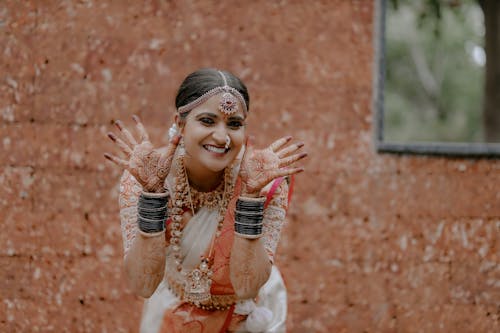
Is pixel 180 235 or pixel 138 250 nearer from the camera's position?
pixel 138 250

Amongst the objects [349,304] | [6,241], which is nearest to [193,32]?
[6,241]

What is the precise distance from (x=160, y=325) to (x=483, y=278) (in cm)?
250

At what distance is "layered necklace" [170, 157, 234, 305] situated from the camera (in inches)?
92.8

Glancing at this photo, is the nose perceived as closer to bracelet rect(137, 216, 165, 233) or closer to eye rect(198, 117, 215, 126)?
eye rect(198, 117, 215, 126)

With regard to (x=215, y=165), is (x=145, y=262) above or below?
below

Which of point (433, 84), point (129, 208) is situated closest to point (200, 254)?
point (129, 208)

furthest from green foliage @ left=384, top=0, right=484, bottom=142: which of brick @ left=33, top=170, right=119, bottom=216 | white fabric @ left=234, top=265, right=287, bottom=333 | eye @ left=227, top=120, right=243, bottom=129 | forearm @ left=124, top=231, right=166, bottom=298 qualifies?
forearm @ left=124, top=231, right=166, bottom=298

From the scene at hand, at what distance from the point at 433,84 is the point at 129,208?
16.8 metres

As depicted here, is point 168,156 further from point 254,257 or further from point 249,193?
point 254,257

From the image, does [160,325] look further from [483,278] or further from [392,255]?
[483,278]

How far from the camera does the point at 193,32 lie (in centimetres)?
378

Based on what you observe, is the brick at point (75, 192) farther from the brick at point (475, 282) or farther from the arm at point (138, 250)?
the brick at point (475, 282)

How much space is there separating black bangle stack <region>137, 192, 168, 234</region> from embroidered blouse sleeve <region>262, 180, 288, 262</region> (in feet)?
1.52

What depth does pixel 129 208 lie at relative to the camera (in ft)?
7.48
